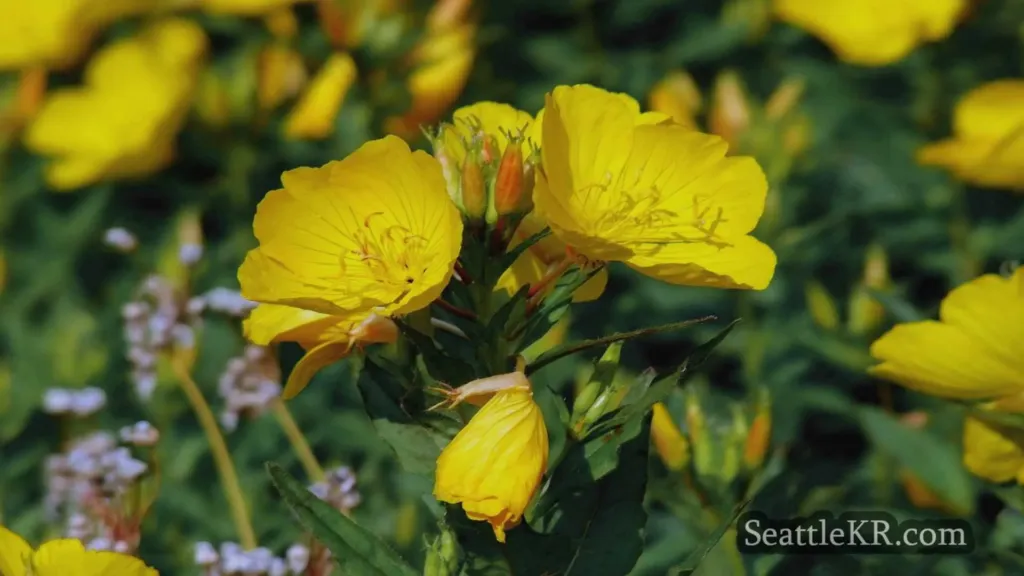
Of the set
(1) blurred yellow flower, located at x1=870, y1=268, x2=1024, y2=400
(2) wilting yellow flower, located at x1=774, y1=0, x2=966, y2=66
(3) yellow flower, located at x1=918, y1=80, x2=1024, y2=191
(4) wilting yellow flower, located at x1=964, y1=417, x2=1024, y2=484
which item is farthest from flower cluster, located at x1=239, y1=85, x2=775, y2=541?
Answer: (2) wilting yellow flower, located at x1=774, y1=0, x2=966, y2=66

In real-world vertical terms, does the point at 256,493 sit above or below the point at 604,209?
below

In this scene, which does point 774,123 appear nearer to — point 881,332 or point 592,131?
point 881,332

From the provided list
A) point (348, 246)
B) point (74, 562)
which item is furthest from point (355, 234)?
point (74, 562)

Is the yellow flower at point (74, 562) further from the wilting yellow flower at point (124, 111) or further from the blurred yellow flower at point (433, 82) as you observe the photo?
the wilting yellow flower at point (124, 111)

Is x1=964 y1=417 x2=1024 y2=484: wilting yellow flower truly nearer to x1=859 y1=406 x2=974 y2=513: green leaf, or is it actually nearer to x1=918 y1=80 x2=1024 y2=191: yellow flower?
x1=859 y1=406 x2=974 y2=513: green leaf

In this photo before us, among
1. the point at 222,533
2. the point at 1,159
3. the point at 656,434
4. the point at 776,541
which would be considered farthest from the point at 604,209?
the point at 1,159

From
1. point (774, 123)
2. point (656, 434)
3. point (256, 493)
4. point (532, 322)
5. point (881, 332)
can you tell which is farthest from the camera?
point (774, 123)
